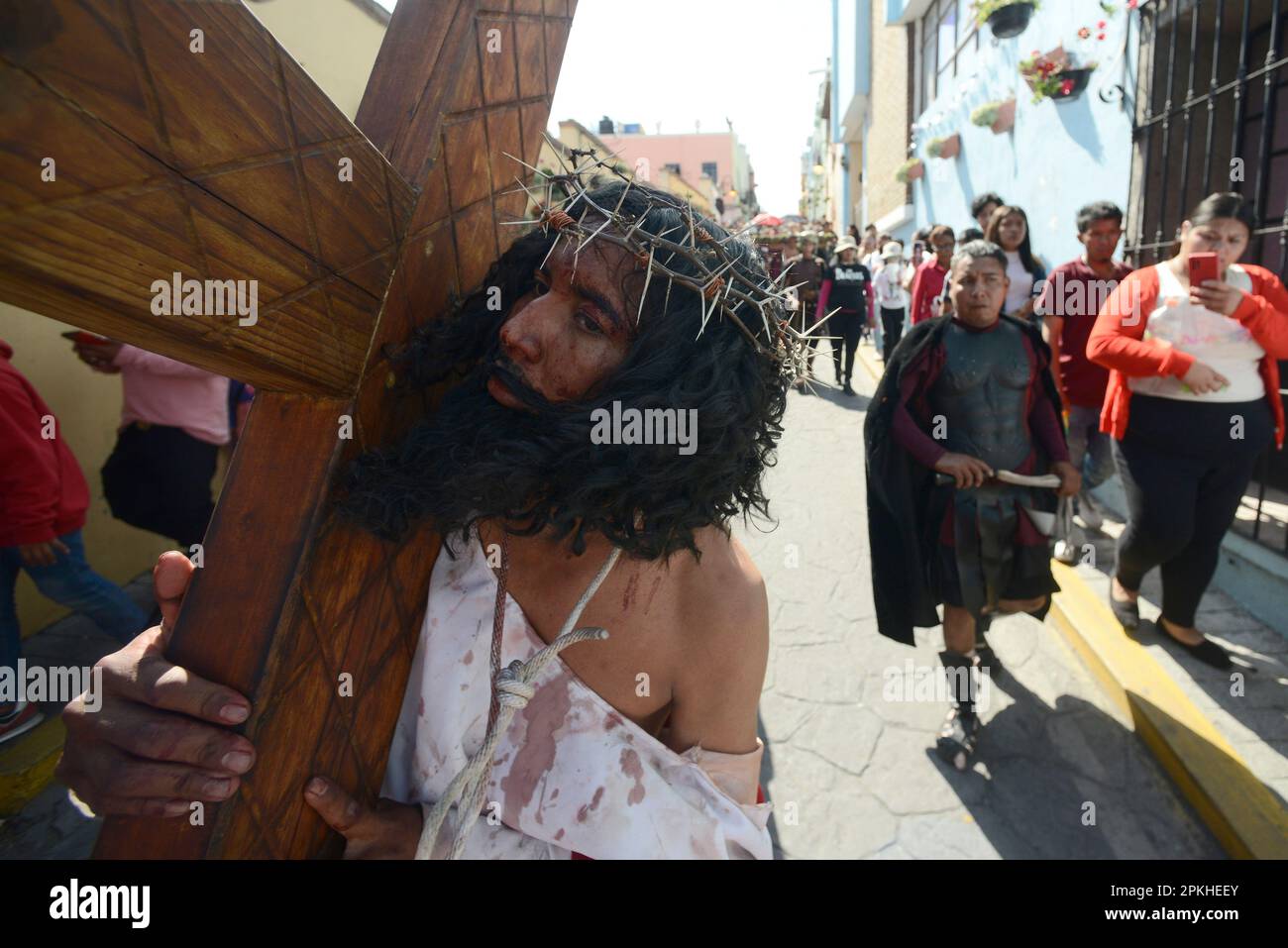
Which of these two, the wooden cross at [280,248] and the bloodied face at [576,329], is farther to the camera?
the bloodied face at [576,329]

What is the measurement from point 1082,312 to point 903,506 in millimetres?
2147

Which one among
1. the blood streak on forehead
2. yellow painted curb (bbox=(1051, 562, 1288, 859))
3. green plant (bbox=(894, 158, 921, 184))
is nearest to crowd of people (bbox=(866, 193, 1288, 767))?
yellow painted curb (bbox=(1051, 562, 1288, 859))

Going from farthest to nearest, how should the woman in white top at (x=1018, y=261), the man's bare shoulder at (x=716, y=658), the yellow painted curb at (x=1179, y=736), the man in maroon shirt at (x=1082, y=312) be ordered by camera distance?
the woman in white top at (x=1018, y=261)
the man in maroon shirt at (x=1082, y=312)
the yellow painted curb at (x=1179, y=736)
the man's bare shoulder at (x=716, y=658)

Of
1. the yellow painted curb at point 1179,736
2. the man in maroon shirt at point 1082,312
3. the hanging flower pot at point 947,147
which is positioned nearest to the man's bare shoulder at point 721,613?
the yellow painted curb at point 1179,736

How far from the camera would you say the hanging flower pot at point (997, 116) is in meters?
7.04

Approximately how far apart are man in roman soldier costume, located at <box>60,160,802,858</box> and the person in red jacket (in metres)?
2.55

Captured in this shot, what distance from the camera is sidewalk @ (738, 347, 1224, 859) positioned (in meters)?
2.42

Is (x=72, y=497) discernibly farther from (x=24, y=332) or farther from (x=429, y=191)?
(x=429, y=191)

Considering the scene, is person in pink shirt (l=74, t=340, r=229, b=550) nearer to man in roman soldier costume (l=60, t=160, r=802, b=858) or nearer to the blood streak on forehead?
man in roman soldier costume (l=60, t=160, r=802, b=858)

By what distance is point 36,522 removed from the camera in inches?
111

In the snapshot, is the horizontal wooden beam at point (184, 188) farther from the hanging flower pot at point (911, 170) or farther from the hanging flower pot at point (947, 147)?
the hanging flower pot at point (911, 170)

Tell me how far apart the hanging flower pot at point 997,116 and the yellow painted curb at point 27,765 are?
871cm

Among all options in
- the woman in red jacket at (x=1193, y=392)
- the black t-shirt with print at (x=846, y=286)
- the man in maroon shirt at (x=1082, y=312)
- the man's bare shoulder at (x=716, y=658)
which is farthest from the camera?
the black t-shirt with print at (x=846, y=286)
